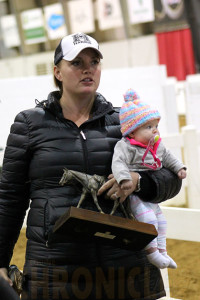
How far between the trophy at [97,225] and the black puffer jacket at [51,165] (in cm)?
5

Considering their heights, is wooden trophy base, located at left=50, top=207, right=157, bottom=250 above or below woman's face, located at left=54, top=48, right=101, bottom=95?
below

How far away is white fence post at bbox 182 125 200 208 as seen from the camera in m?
4.50

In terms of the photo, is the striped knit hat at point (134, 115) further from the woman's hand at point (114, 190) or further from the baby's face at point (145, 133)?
the woman's hand at point (114, 190)

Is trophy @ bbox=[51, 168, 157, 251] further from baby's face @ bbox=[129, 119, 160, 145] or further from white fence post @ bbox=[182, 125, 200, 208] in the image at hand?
white fence post @ bbox=[182, 125, 200, 208]

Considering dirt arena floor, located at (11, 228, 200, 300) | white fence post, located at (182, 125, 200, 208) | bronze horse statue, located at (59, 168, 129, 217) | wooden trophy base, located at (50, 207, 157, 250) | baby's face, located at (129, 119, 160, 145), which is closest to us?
wooden trophy base, located at (50, 207, 157, 250)

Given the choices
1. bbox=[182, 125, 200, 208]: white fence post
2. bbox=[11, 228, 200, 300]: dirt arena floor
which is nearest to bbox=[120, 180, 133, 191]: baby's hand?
bbox=[11, 228, 200, 300]: dirt arena floor

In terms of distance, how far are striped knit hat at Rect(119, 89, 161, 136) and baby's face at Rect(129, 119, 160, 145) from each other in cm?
2

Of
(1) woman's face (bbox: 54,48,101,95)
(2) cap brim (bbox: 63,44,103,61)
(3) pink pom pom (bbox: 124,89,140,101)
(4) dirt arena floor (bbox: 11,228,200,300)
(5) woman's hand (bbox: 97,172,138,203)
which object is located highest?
(2) cap brim (bbox: 63,44,103,61)

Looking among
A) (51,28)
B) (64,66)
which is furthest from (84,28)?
(64,66)

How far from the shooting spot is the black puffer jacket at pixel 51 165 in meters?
1.71

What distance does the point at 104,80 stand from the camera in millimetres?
5457

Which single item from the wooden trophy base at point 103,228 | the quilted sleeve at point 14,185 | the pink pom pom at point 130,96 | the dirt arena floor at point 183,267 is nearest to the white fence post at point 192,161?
the dirt arena floor at point 183,267

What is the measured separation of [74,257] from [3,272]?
1.11 ft

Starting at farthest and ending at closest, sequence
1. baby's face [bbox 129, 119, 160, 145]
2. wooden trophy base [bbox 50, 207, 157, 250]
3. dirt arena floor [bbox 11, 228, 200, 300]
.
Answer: dirt arena floor [bbox 11, 228, 200, 300] < baby's face [bbox 129, 119, 160, 145] < wooden trophy base [bbox 50, 207, 157, 250]
